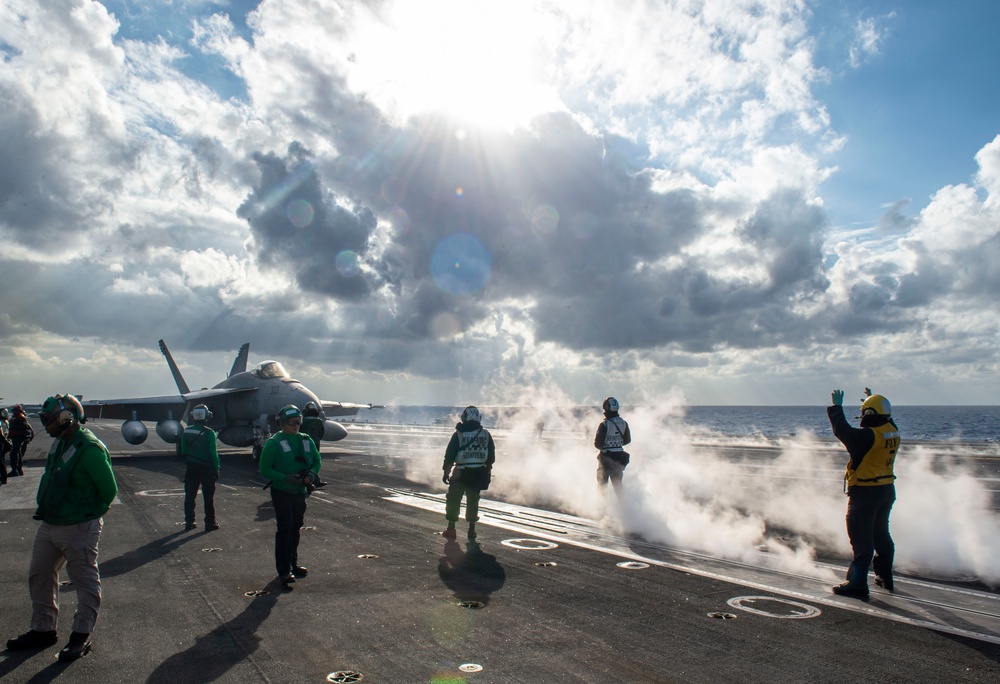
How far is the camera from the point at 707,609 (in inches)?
273

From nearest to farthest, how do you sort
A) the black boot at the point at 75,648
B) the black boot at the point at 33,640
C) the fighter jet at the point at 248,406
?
the black boot at the point at 75,648 → the black boot at the point at 33,640 → the fighter jet at the point at 248,406

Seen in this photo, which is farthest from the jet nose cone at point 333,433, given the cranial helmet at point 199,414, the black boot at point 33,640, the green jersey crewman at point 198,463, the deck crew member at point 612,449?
the black boot at point 33,640

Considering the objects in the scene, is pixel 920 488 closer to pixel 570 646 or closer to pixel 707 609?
pixel 707 609

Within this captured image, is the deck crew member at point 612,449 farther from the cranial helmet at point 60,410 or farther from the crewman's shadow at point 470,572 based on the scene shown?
the cranial helmet at point 60,410

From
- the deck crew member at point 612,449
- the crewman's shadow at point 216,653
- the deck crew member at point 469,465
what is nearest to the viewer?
the crewman's shadow at point 216,653

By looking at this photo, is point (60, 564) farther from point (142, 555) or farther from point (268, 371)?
point (268, 371)

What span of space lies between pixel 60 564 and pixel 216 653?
5.53 ft

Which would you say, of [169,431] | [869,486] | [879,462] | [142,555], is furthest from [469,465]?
[169,431]

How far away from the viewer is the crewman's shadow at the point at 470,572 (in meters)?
7.62

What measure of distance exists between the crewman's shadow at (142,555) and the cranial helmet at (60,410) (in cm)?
352

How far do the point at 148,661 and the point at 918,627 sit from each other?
7.01 metres

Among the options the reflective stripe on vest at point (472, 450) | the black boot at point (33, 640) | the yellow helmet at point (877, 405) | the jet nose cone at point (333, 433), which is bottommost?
the black boot at point (33, 640)

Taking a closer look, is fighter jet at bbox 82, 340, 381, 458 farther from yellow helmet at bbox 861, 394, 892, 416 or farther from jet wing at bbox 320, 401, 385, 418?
yellow helmet at bbox 861, 394, 892, 416

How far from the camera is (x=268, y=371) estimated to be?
92.4 ft
